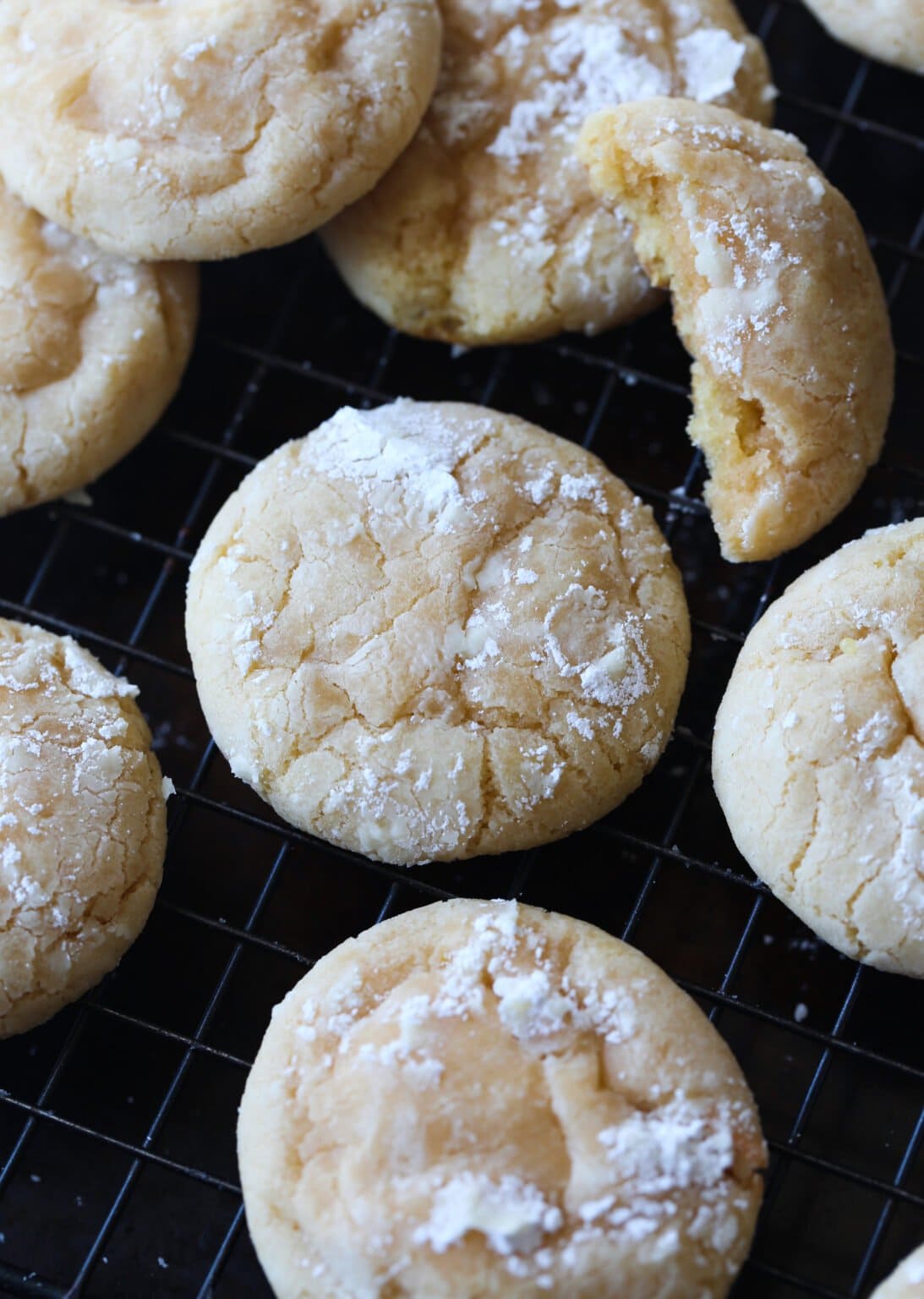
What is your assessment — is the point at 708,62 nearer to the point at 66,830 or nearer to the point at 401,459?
the point at 401,459

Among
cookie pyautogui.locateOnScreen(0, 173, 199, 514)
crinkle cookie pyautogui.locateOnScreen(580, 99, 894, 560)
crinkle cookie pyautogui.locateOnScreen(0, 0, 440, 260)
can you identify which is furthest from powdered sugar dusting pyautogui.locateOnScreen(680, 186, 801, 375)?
cookie pyautogui.locateOnScreen(0, 173, 199, 514)

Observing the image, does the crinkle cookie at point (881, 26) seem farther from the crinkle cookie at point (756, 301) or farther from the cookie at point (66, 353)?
the cookie at point (66, 353)

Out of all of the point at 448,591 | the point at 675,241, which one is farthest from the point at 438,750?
the point at 675,241

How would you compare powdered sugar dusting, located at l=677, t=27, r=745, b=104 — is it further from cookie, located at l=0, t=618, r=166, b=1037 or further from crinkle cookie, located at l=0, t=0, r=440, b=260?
cookie, located at l=0, t=618, r=166, b=1037

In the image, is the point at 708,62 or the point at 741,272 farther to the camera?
the point at 708,62

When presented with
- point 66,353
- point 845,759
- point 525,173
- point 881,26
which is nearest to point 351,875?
point 845,759

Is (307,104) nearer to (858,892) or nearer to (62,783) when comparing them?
(62,783)
